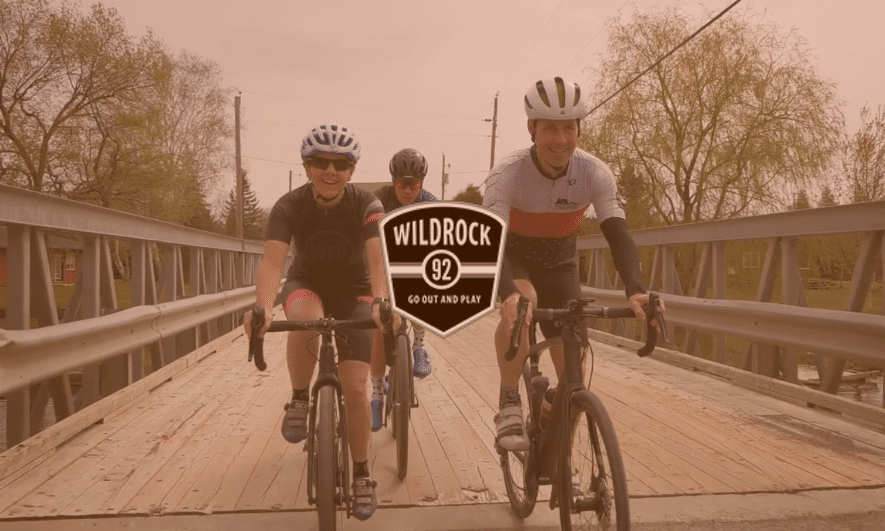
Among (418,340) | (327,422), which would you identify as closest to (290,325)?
(327,422)

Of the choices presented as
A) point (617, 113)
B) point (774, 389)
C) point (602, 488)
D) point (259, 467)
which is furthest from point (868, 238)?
point (617, 113)

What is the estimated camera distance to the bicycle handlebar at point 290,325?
10.6 feet

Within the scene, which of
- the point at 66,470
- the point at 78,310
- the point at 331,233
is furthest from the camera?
A: the point at 78,310

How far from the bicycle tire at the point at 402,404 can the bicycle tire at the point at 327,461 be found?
1.32m

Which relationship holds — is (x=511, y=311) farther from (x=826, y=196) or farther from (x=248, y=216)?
(x=248, y=216)

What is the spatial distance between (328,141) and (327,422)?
1.33 m

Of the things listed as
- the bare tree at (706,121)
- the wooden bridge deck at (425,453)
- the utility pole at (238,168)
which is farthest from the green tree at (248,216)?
the wooden bridge deck at (425,453)

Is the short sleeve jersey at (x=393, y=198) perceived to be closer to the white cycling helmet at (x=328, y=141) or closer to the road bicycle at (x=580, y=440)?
the white cycling helmet at (x=328, y=141)

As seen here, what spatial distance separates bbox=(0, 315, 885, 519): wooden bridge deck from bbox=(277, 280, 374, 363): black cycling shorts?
2.87ft

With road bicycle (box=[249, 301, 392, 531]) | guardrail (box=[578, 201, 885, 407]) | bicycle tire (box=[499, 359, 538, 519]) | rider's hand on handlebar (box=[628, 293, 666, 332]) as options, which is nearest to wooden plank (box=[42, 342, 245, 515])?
road bicycle (box=[249, 301, 392, 531])

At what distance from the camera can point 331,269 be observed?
4355mm

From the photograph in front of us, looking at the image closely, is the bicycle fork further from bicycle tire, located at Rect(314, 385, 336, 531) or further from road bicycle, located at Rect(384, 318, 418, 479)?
road bicycle, located at Rect(384, 318, 418, 479)

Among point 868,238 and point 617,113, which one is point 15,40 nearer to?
point 617,113

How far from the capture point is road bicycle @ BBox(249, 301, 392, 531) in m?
3.28
